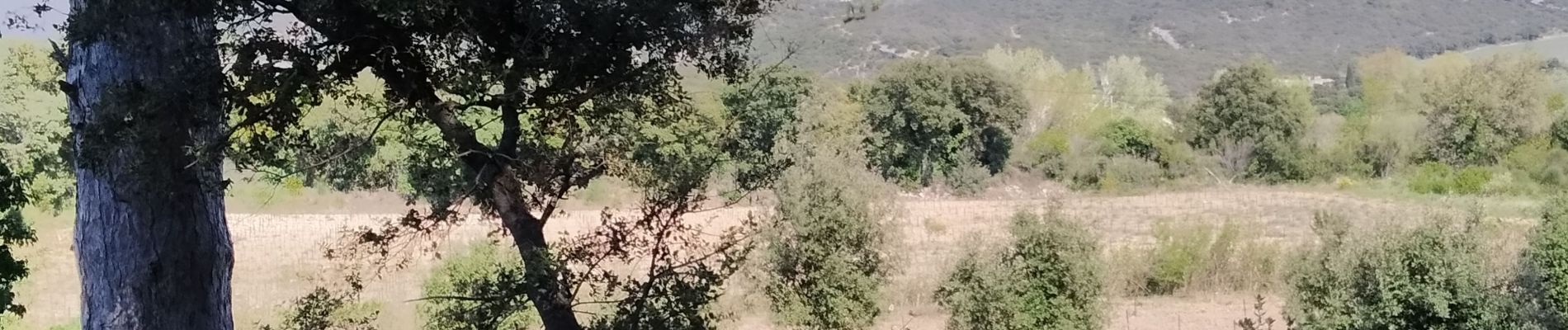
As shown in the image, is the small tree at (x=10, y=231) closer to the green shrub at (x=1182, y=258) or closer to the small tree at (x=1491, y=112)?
the green shrub at (x=1182, y=258)

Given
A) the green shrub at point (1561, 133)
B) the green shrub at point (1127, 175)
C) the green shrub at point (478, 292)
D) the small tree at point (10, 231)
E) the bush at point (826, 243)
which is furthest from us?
the green shrub at point (1127, 175)

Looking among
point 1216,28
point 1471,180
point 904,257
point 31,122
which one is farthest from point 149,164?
point 1216,28

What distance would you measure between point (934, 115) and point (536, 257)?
109 feet

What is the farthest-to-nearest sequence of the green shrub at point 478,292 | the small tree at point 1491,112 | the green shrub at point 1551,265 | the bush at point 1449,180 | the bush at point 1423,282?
the small tree at point 1491,112 < the bush at point 1449,180 < the green shrub at point 1551,265 < the bush at point 1423,282 < the green shrub at point 478,292

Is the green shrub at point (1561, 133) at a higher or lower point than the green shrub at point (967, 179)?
lower

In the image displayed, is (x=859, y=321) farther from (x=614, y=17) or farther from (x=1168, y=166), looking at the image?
(x=1168, y=166)

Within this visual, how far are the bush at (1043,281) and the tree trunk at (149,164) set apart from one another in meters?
7.86

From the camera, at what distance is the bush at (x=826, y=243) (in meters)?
10.2

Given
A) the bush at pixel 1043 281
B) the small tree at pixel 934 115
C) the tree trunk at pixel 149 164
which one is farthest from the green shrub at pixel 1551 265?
the small tree at pixel 934 115

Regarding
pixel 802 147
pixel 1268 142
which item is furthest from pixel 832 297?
pixel 1268 142

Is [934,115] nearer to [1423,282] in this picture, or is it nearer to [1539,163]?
[1539,163]

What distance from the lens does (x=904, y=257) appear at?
14.8m

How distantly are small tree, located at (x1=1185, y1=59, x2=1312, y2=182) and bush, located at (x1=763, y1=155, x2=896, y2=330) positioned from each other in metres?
30.1

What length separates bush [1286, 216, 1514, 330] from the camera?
8.26m
